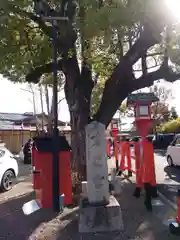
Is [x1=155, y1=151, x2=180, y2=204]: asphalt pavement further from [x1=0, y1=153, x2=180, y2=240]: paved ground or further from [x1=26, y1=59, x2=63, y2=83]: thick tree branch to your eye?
[x1=26, y1=59, x2=63, y2=83]: thick tree branch

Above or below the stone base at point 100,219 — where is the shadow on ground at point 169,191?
below

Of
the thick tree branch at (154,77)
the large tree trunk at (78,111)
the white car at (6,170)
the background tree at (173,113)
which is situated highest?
the background tree at (173,113)

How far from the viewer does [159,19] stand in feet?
21.5

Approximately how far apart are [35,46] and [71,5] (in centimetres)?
216

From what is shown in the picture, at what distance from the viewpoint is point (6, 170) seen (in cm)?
1052

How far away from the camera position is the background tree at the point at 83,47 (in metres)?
6.80

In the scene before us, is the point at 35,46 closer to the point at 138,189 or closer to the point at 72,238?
the point at 138,189

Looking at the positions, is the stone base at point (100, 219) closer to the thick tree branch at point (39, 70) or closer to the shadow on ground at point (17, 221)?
the shadow on ground at point (17, 221)

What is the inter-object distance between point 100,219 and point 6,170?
561cm

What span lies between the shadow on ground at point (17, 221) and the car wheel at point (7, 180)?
2.12m

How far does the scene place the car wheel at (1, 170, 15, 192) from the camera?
1016cm

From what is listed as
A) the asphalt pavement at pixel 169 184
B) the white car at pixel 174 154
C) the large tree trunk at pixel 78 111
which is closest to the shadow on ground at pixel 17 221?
the large tree trunk at pixel 78 111

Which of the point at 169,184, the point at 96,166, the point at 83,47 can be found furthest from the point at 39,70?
the point at 169,184

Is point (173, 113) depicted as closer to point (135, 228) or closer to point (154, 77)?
point (154, 77)
